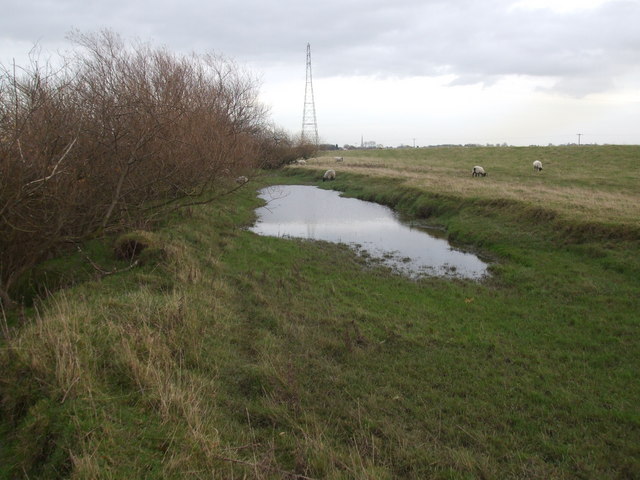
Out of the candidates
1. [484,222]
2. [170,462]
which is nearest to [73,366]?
[170,462]

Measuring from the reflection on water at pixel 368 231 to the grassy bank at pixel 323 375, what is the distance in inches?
71.1

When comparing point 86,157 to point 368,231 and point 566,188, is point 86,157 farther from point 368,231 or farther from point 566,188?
point 566,188

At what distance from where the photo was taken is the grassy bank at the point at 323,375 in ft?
12.7

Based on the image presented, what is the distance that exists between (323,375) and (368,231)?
12.1 m

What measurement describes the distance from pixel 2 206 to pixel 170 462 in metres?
5.12

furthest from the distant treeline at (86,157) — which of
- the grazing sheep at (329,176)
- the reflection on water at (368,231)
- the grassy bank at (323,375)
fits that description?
the grazing sheep at (329,176)

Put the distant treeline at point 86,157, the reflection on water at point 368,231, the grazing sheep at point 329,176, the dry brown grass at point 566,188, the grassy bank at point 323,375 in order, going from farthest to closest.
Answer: the grazing sheep at point 329,176, the dry brown grass at point 566,188, the reflection on water at point 368,231, the distant treeline at point 86,157, the grassy bank at point 323,375

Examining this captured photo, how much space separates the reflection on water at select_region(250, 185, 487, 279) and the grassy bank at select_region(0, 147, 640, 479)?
1.81 m

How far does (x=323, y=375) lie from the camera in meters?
5.94

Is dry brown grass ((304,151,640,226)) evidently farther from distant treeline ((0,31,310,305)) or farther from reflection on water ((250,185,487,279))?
distant treeline ((0,31,310,305))

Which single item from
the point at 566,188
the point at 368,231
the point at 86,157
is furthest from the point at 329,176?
the point at 86,157

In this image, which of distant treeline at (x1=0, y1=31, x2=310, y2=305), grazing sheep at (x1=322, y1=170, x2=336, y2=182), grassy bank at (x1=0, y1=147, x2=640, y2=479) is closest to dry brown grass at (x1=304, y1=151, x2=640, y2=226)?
grazing sheep at (x1=322, y1=170, x2=336, y2=182)

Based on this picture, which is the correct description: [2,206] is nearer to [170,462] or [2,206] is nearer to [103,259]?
[103,259]

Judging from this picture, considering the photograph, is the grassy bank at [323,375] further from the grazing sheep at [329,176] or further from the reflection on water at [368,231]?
the grazing sheep at [329,176]
